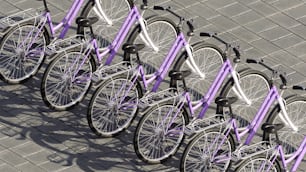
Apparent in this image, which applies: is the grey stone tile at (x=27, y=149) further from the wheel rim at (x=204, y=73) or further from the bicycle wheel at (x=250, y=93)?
the bicycle wheel at (x=250, y=93)

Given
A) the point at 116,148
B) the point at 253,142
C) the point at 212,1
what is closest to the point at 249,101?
the point at 253,142

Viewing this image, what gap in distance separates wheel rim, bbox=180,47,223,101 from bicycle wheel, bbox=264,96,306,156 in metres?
1.12

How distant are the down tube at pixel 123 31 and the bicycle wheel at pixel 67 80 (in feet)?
1.31

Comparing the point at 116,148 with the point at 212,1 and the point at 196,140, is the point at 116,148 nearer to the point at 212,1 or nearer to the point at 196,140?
the point at 196,140

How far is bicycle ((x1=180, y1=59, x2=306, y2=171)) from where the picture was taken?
51.7 ft

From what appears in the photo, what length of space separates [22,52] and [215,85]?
2.60 metres

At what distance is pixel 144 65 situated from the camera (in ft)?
58.7

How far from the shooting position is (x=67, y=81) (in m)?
17.0

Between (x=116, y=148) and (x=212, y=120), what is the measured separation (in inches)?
55.2

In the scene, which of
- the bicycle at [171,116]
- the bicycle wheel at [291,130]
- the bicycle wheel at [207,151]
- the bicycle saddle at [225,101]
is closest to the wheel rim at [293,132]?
the bicycle wheel at [291,130]

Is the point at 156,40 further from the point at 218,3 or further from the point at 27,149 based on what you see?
the point at 27,149

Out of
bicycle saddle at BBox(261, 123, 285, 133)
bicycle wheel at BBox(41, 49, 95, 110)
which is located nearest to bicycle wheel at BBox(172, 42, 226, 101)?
bicycle wheel at BBox(41, 49, 95, 110)

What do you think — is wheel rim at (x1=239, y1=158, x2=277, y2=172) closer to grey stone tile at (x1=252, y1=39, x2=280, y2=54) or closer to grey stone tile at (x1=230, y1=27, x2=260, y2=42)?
grey stone tile at (x1=252, y1=39, x2=280, y2=54)

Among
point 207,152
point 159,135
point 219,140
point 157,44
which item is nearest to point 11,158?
point 159,135
